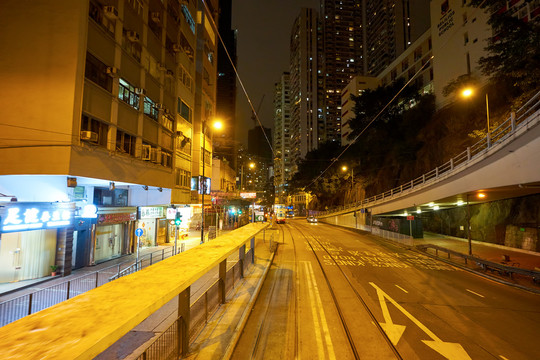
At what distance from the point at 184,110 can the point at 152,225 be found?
1054 cm

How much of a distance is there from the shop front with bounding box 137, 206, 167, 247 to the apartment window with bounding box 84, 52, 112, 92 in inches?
410

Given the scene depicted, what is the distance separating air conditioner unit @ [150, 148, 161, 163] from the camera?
17.7m

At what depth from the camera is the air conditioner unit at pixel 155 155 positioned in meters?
17.7

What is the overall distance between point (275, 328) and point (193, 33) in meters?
27.7

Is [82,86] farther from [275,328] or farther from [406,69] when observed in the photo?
[406,69]

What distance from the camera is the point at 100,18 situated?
13.2 meters

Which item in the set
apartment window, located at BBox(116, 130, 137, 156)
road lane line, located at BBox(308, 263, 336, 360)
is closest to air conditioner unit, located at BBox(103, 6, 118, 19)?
apartment window, located at BBox(116, 130, 137, 156)

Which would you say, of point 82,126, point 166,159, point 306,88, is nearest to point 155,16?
point 166,159

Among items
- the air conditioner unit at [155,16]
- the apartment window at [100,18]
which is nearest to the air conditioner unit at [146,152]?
the apartment window at [100,18]

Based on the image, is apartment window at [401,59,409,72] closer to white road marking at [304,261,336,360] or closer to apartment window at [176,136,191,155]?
apartment window at [176,136,191,155]

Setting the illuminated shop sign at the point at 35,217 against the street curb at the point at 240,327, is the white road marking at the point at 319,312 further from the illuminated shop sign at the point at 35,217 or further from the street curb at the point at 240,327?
the illuminated shop sign at the point at 35,217

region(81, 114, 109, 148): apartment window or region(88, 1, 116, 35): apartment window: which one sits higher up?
region(88, 1, 116, 35): apartment window

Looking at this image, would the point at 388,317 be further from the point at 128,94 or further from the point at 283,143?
the point at 283,143

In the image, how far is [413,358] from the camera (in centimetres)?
588
